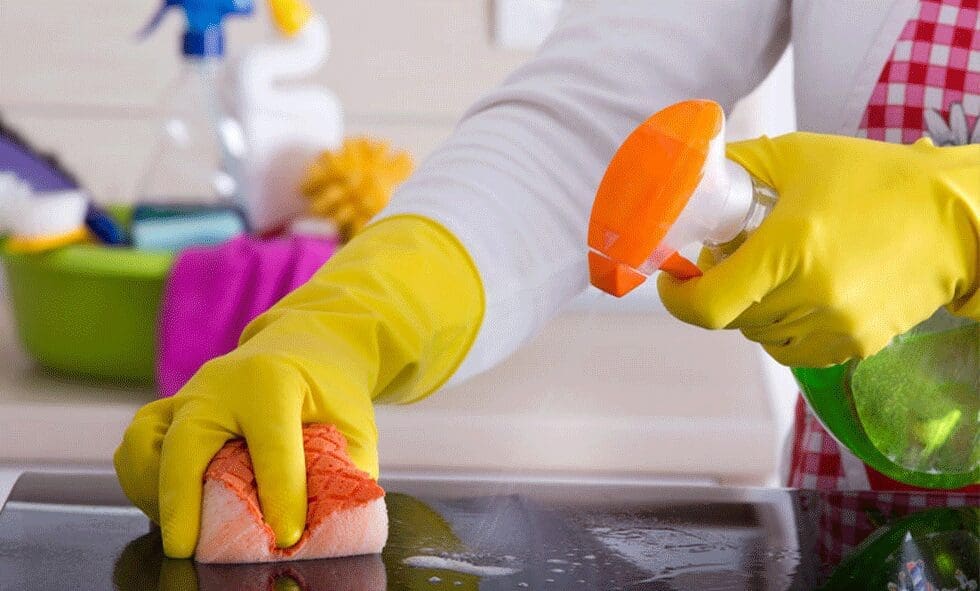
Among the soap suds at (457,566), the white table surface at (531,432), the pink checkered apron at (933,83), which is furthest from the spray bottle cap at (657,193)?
the white table surface at (531,432)

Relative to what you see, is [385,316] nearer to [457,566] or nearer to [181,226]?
[457,566]

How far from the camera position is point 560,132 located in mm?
827

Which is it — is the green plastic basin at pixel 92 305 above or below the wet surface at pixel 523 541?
below

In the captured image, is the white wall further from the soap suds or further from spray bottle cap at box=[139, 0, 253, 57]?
the soap suds

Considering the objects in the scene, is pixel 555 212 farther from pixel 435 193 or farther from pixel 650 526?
pixel 650 526

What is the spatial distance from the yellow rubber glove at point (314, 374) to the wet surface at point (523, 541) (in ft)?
0.09

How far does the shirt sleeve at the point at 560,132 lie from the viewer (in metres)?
0.77

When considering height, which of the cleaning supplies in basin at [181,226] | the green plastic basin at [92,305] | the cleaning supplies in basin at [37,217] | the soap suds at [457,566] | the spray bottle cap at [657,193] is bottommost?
the green plastic basin at [92,305]

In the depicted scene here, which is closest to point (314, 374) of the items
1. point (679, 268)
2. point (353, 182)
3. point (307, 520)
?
point (307, 520)

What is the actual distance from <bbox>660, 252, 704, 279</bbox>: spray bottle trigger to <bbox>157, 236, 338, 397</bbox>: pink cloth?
75 centimetres

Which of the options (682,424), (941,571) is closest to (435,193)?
(941,571)

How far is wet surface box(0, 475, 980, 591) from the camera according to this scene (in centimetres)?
54

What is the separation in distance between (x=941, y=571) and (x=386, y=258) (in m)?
0.32

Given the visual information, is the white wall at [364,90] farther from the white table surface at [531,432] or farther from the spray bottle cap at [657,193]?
the spray bottle cap at [657,193]
